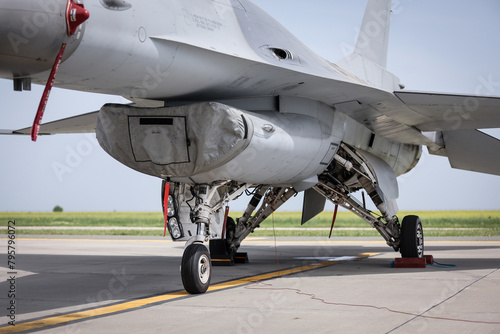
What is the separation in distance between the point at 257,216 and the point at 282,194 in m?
0.69

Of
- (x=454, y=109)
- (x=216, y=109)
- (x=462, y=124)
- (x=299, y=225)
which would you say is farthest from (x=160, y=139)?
(x=299, y=225)

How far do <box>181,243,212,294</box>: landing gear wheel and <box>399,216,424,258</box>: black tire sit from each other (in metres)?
5.03

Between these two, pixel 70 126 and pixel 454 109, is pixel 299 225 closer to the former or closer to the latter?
pixel 70 126

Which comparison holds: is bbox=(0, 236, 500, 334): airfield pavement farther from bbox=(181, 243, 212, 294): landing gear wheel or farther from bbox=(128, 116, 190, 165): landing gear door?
bbox=(128, 116, 190, 165): landing gear door

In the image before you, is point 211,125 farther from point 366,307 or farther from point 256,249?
point 256,249

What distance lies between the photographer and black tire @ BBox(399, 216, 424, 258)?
11.2 meters

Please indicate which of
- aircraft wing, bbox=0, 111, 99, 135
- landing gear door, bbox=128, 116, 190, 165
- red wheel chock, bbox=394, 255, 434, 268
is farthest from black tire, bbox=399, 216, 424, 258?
aircraft wing, bbox=0, 111, 99, 135

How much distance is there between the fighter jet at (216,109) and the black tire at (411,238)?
24 mm

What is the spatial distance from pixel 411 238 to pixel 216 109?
5.43m

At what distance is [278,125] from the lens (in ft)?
27.7

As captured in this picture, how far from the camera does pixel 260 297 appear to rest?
7156mm

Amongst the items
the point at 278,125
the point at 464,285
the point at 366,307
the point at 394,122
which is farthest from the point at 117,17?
the point at 394,122

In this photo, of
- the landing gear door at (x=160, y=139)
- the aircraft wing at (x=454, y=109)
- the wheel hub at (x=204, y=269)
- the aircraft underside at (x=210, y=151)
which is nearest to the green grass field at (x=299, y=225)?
the aircraft underside at (x=210, y=151)

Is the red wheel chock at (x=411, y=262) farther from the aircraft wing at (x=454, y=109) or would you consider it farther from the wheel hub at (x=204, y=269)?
the wheel hub at (x=204, y=269)
